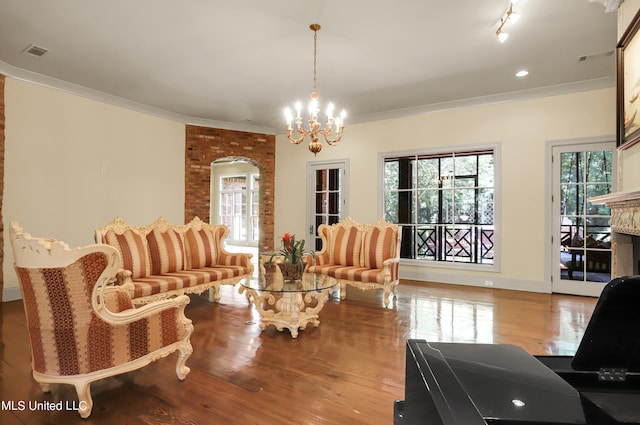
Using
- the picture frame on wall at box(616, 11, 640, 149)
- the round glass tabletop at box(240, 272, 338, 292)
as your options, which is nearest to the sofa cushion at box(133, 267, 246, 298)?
the round glass tabletop at box(240, 272, 338, 292)

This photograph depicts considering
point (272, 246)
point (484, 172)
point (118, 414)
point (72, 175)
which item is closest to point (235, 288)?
point (272, 246)

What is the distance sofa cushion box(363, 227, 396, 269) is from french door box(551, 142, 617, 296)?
2451mm

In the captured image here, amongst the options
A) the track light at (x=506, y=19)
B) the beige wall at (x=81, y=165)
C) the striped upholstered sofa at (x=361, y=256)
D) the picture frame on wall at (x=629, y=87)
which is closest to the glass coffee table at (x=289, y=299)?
the striped upholstered sofa at (x=361, y=256)

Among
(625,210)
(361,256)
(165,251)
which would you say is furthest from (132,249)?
(625,210)

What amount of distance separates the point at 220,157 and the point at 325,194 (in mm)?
2242

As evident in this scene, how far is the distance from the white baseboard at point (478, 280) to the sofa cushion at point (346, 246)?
1583mm

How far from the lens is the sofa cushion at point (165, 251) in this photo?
3.96 metres

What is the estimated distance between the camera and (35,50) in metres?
3.91

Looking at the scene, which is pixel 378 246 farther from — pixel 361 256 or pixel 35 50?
pixel 35 50

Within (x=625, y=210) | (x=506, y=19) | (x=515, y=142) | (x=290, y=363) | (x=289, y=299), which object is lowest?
(x=290, y=363)

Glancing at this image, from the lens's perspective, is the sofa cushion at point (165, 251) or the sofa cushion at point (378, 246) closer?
the sofa cushion at point (165, 251)

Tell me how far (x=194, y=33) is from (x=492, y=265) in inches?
203

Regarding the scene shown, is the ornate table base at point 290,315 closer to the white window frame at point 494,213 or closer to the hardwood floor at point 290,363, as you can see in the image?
the hardwood floor at point 290,363

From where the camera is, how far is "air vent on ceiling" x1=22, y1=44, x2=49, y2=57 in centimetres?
384
